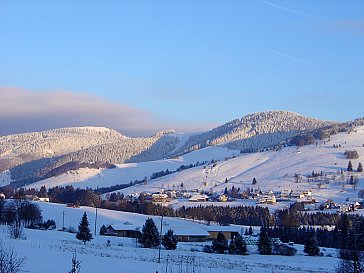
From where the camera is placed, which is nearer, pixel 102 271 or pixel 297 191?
pixel 102 271

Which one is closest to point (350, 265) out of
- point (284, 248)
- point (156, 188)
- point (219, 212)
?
point (284, 248)

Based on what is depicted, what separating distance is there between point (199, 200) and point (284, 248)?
98500 mm

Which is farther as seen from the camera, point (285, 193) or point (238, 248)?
point (285, 193)

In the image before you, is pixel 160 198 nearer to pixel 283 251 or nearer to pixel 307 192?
pixel 307 192

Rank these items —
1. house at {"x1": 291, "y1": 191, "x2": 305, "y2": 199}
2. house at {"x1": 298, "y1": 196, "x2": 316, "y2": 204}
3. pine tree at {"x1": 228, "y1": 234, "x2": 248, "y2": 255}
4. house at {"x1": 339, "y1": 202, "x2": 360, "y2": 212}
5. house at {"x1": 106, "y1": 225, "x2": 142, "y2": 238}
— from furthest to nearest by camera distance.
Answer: house at {"x1": 291, "y1": 191, "x2": 305, "y2": 199} → house at {"x1": 298, "y1": 196, "x2": 316, "y2": 204} → house at {"x1": 339, "y1": 202, "x2": 360, "y2": 212} → house at {"x1": 106, "y1": 225, "x2": 142, "y2": 238} → pine tree at {"x1": 228, "y1": 234, "x2": 248, "y2": 255}

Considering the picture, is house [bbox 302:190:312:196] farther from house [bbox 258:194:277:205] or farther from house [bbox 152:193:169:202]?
house [bbox 152:193:169:202]

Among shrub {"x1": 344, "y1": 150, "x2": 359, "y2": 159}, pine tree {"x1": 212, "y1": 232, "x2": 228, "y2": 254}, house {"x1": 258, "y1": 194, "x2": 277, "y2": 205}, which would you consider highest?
shrub {"x1": 344, "y1": 150, "x2": 359, "y2": 159}

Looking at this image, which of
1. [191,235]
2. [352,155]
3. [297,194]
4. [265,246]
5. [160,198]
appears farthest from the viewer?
[352,155]

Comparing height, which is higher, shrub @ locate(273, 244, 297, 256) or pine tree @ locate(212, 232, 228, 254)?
pine tree @ locate(212, 232, 228, 254)

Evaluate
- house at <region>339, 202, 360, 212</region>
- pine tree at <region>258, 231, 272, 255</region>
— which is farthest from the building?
house at <region>339, 202, 360, 212</region>

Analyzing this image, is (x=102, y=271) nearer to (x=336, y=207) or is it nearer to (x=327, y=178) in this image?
(x=336, y=207)

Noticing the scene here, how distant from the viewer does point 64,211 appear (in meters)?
103

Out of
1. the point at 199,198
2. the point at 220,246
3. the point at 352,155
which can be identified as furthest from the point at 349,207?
the point at 220,246

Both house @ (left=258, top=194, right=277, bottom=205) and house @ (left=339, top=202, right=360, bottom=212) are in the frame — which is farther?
house @ (left=258, top=194, right=277, bottom=205)
